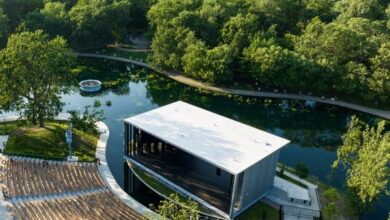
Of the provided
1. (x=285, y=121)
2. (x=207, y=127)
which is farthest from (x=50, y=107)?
(x=285, y=121)

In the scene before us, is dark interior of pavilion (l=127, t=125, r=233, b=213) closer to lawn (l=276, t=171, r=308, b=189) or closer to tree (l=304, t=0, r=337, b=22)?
lawn (l=276, t=171, r=308, b=189)

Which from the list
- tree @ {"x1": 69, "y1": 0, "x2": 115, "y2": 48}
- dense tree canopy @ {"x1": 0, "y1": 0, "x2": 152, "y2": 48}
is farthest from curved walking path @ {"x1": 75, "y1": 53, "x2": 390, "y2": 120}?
dense tree canopy @ {"x1": 0, "y1": 0, "x2": 152, "y2": 48}

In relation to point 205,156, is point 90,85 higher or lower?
lower

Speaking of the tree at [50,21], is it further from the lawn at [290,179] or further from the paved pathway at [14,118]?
the lawn at [290,179]

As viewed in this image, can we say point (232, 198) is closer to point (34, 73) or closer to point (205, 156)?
point (205, 156)

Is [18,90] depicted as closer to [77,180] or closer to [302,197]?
[77,180]

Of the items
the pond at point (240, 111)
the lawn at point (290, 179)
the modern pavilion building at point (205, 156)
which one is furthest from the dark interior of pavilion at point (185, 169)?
the lawn at point (290, 179)

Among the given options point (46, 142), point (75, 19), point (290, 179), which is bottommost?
point (290, 179)

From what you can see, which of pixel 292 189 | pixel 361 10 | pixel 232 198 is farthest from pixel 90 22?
pixel 232 198
